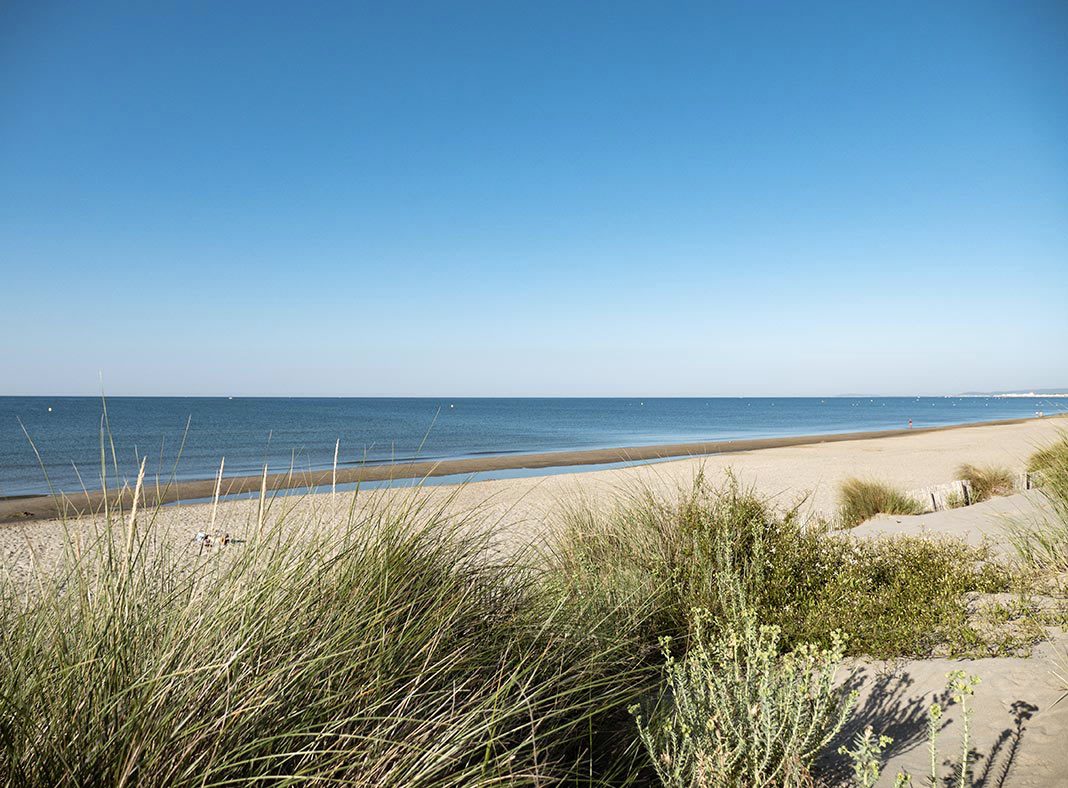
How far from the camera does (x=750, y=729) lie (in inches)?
114

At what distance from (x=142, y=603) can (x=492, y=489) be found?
16638mm

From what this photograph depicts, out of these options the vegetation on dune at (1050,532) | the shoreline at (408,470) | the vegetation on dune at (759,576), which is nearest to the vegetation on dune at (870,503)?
the shoreline at (408,470)

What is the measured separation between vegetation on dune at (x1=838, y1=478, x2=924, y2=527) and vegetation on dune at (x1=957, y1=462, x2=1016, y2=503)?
1.65 meters

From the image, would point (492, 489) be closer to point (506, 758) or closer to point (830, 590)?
point (830, 590)

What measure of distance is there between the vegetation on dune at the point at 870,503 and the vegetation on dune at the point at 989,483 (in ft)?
5.42

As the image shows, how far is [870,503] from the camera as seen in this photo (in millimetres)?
11031

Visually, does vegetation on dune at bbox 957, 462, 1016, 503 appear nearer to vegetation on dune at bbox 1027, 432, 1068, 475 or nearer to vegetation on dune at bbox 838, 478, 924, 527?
vegetation on dune at bbox 838, 478, 924, 527

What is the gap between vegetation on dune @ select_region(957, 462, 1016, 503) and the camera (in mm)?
11711

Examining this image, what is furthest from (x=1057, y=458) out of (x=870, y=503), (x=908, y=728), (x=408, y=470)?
(x=408, y=470)

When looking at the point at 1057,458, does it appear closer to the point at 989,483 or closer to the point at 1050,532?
the point at 1050,532

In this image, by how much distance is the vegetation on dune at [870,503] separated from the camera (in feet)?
34.7

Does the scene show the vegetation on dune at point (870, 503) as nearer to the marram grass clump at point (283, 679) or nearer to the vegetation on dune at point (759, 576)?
the vegetation on dune at point (759, 576)

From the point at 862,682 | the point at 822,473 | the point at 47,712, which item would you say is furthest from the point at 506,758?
the point at 822,473

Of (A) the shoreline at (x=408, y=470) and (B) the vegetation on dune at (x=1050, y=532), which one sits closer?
(B) the vegetation on dune at (x=1050, y=532)
